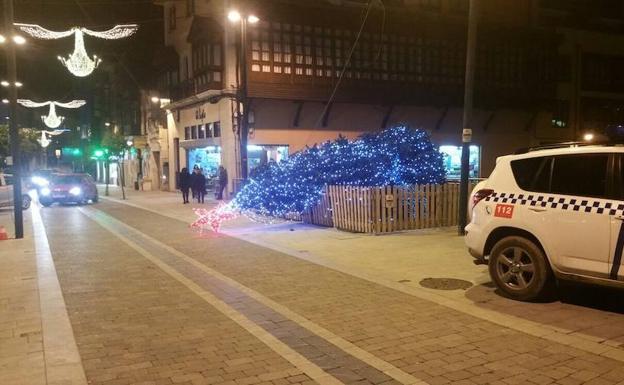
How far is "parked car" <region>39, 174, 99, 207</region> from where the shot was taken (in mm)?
23438

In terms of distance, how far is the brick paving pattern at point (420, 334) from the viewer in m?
4.43

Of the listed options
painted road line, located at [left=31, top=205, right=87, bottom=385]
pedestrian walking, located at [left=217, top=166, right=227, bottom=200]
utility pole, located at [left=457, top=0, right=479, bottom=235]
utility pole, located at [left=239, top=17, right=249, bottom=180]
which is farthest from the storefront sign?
painted road line, located at [left=31, top=205, right=87, bottom=385]

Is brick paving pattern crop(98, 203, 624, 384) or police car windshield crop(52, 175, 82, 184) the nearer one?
brick paving pattern crop(98, 203, 624, 384)

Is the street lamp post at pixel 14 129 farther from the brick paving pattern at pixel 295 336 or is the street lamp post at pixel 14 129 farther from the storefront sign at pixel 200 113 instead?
the storefront sign at pixel 200 113

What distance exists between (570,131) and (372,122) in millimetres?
13192

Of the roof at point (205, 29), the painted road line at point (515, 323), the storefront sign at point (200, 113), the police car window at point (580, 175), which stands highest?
the roof at point (205, 29)

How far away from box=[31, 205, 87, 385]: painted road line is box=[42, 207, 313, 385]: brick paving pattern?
81 mm

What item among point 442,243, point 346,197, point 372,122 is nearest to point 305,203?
point 346,197

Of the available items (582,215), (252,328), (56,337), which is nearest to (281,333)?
(252,328)

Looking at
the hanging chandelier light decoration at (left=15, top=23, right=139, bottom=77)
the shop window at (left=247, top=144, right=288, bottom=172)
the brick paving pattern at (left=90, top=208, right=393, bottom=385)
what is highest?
the hanging chandelier light decoration at (left=15, top=23, right=139, bottom=77)

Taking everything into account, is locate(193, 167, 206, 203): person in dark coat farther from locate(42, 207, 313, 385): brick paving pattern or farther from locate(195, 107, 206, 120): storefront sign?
locate(42, 207, 313, 385): brick paving pattern

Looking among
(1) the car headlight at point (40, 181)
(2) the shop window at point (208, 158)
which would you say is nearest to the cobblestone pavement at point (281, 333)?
(1) the car headlight at point (40, 181)

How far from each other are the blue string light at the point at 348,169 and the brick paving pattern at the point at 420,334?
15.6 ft

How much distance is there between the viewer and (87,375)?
4.48 m
